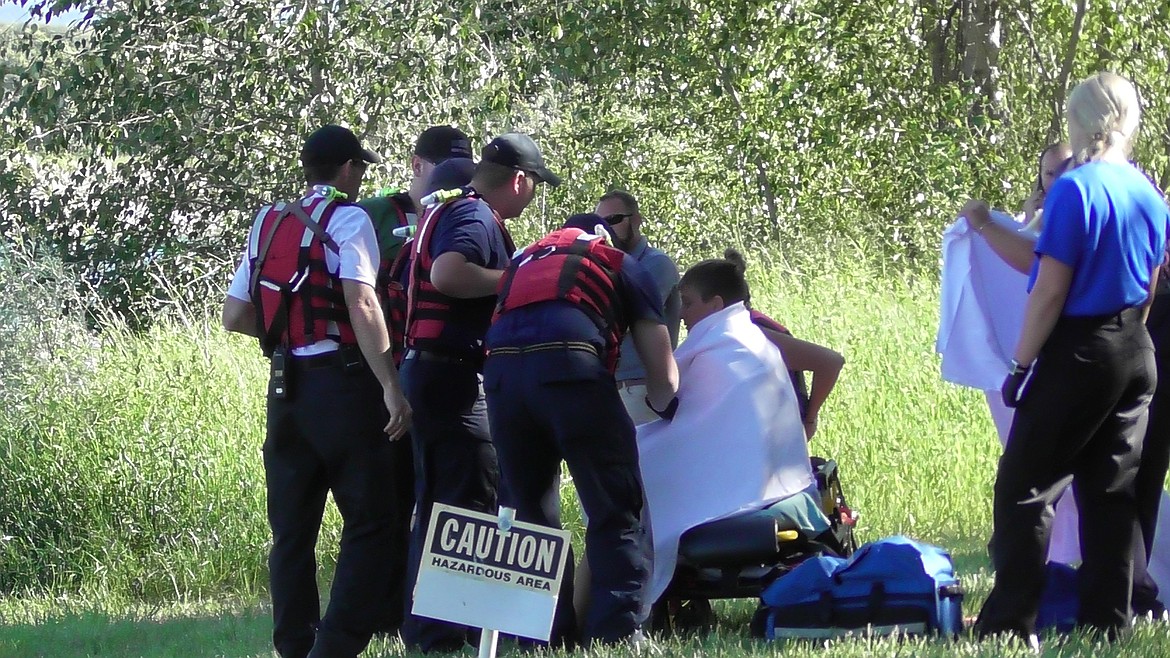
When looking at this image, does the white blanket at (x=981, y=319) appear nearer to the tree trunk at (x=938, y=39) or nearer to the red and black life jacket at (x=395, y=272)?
the red and black life jacket at (x=395, y=272)

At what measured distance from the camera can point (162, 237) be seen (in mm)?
14984

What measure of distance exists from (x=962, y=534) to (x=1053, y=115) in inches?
308

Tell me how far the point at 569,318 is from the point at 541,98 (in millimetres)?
11487

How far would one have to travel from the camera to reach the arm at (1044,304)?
14.4ft

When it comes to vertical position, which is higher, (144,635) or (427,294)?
(427,294)

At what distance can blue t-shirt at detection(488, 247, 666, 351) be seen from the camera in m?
4.85

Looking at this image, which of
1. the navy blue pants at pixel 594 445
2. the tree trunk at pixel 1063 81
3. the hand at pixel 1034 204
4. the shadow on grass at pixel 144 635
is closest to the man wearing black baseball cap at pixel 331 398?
the navy blue pants at pixel 594 445

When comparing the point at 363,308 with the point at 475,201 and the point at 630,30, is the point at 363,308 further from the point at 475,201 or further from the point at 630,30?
the point at 630,30

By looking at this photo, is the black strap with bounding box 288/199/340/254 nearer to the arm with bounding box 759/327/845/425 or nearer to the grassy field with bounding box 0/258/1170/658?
the arm with bounding box 759/327/845/425

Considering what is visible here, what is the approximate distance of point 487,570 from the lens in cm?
396

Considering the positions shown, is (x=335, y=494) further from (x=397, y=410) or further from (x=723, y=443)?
(x=723, y=443)

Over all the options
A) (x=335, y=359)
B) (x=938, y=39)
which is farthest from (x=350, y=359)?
(x=938, y=39)

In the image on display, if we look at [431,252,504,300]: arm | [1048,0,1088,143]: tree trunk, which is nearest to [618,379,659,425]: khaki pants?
[431,252,504,300]: arm

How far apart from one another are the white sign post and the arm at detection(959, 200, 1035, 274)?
1830 millimetres
